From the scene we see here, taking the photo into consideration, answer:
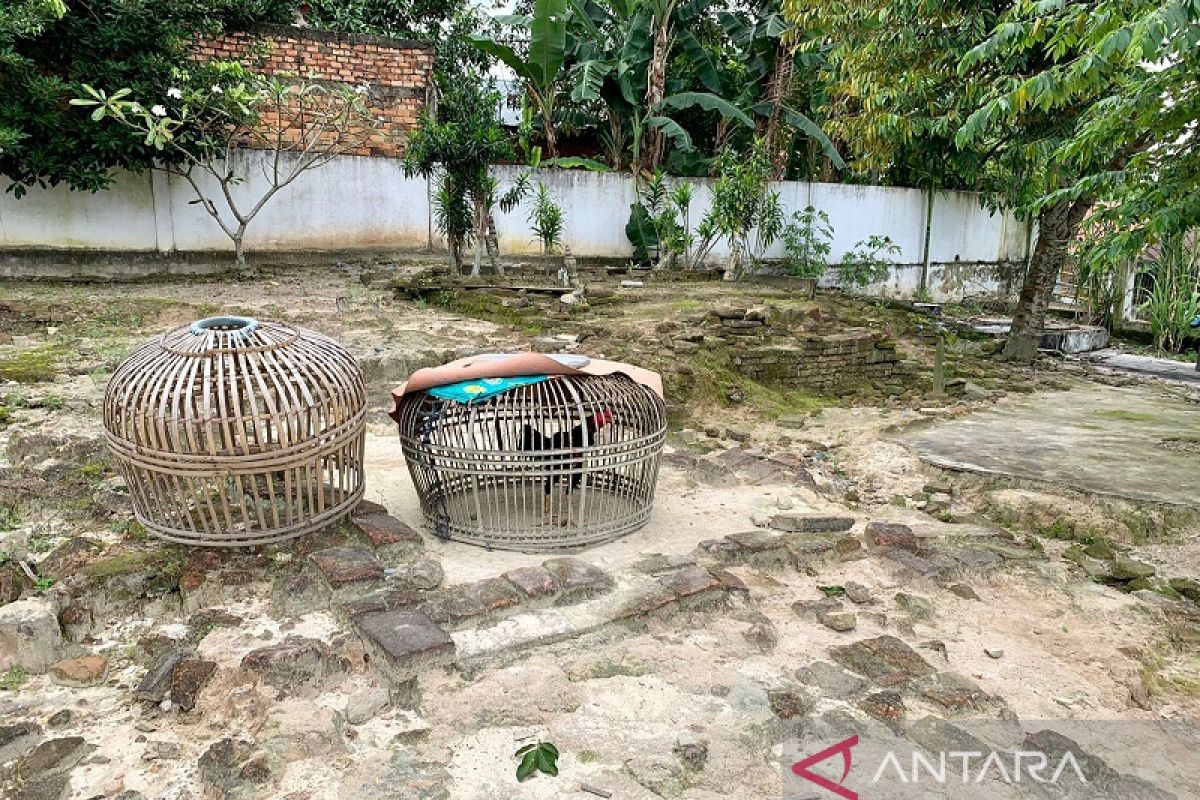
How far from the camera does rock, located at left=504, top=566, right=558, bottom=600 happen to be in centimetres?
349

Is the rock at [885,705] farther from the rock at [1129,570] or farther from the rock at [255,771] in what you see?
the rock at [1129,570]

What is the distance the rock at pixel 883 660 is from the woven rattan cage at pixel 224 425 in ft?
7.48

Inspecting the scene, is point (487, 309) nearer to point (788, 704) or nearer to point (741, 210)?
point (741, 210)

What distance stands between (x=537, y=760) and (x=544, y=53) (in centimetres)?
1104

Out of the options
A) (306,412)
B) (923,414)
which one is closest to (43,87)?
(306,412)

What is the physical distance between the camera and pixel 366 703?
279cm

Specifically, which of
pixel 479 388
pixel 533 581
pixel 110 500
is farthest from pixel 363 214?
pixel 533 581

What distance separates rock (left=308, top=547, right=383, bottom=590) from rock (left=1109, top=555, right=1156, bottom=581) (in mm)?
3696

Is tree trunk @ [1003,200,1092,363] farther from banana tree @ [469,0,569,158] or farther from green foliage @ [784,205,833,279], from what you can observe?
banana tree @ [469,0,569,158]

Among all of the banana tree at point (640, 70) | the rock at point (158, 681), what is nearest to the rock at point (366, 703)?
the rock at point (158, 681)

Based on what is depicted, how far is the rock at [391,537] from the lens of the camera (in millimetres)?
3781

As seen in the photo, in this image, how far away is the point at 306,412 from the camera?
3.58 m

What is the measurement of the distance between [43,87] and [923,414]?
8991 millimetres

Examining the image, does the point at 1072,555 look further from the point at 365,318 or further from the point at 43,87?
the point at 43,87
